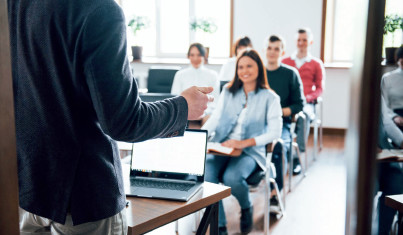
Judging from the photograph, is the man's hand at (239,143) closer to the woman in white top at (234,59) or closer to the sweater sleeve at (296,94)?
the sweater sleeve at (296,94)

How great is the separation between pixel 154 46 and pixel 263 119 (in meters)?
4.80

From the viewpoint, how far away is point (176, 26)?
748 cm

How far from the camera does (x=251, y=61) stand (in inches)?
126

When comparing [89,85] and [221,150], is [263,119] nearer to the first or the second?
[221,150]

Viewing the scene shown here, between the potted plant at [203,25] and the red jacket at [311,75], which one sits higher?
the potted plant at [203,25]

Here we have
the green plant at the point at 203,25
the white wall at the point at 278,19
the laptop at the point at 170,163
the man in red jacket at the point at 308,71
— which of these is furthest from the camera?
the green plant at the point at 203,25

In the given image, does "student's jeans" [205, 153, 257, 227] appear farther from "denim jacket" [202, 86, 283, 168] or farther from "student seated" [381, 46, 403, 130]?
"student seated" [381, 46, 403, 130]

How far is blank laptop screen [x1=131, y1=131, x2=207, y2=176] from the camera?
74.7 inches

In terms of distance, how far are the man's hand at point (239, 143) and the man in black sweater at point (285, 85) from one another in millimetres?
904


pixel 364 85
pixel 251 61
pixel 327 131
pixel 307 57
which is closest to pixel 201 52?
pixel 307 57

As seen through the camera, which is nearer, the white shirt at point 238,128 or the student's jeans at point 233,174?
the student's jeans at point 233,174

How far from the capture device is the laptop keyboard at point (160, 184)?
1.75 metres

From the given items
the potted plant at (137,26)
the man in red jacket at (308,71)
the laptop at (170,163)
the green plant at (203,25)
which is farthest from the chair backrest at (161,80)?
the laptop at (170,163)

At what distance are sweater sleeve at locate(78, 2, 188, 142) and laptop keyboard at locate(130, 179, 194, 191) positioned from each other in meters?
0.80
